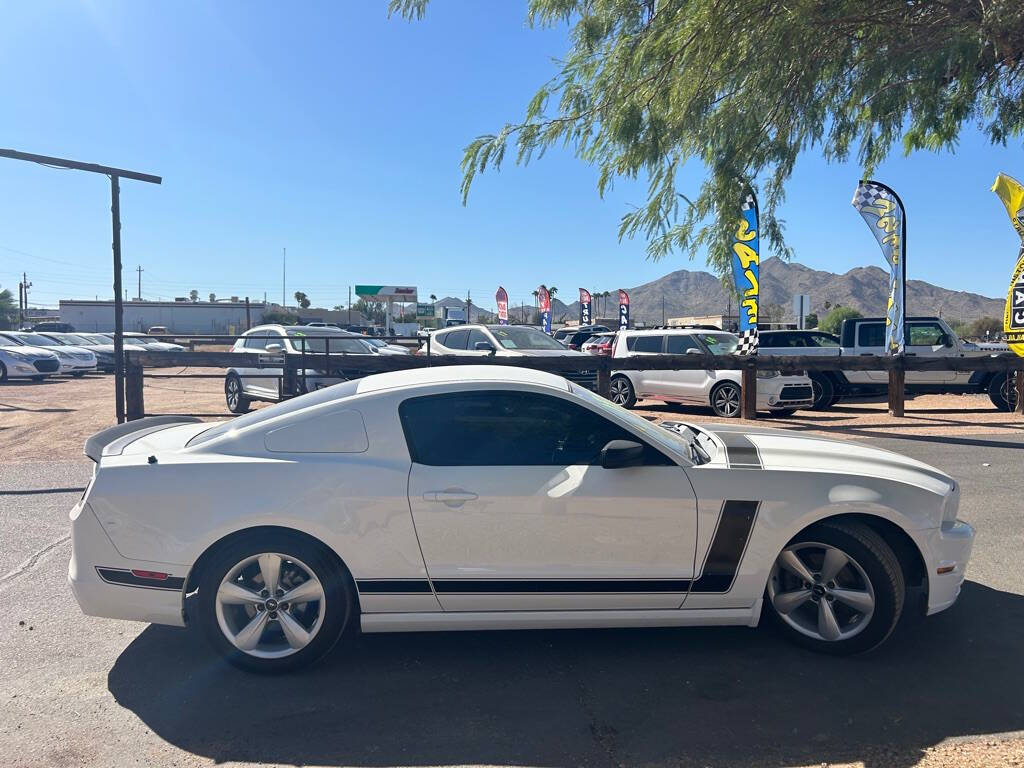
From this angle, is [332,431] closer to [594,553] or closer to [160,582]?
[160,582]

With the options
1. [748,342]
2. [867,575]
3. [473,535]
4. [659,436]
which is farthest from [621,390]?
[473,535]

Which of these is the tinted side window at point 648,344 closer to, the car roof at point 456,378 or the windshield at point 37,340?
the car roof at point 456,378

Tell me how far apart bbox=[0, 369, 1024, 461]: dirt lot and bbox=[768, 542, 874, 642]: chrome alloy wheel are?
7625 mm

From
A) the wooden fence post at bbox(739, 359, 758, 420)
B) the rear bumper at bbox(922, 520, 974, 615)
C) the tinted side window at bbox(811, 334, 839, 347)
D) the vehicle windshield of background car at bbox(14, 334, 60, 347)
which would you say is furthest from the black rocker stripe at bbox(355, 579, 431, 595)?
the vehicle windshield of background car at bbox(14, 334, 60, 347)

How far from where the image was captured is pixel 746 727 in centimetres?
332

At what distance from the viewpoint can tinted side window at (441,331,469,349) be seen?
15.3 meters

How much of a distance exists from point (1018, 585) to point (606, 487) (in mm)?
3204

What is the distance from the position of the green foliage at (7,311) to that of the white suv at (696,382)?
76.8 metres

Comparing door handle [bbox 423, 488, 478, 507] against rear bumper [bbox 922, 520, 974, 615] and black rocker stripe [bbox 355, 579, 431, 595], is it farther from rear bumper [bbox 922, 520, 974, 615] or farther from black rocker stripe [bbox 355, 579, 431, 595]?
rear bumper [bbox 922, 520, 974, 615]

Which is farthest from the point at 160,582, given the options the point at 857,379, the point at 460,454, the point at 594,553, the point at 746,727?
the point at 857,379

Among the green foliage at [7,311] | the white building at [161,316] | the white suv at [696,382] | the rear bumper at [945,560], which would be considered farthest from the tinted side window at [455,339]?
the green foliage at [7,311]

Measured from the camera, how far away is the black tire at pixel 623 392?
1494 centimetres

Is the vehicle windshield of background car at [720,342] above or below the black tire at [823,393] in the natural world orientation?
above

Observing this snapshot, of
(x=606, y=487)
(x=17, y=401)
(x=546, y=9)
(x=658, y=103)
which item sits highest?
(x=546, y=9)
